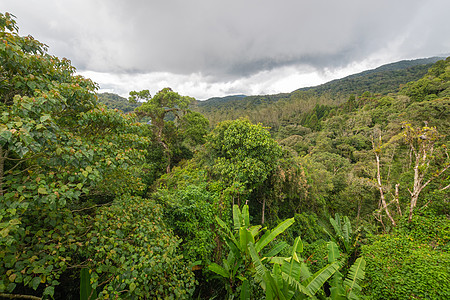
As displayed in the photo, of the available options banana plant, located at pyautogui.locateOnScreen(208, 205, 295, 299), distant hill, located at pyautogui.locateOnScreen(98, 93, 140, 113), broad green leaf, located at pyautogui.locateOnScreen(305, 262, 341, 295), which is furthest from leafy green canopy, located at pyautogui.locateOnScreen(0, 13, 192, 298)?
broad green leaf, located at pyautogui.locateOnScreen(305, 262, 341, 295)

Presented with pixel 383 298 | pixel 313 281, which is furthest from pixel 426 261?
pixel 313 281

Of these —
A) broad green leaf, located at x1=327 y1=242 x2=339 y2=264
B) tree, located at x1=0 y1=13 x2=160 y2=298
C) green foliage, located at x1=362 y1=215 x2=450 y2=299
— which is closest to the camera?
tree, located at x1=0 y1=13 x2=160 y2=298

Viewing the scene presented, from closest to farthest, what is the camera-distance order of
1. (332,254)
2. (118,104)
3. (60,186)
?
1. (60,186)
2. (332,254)
3. (118,104)

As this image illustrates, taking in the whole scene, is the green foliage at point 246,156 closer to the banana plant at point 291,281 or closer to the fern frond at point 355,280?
the banana plant at point 291,281

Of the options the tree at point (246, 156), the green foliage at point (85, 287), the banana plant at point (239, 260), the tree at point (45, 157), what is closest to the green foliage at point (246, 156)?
the tree at point (246, 156)

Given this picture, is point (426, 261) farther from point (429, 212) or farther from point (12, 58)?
point (12, 58)

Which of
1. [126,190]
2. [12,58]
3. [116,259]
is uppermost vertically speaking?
[12,58]

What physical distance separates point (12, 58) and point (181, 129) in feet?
38.2

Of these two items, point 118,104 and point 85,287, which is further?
point 118,104

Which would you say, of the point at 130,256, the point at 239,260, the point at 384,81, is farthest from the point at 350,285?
the point at 384,81

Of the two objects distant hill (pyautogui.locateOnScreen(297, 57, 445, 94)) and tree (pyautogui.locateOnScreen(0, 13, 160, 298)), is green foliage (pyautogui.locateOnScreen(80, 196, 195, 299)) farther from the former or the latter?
distant hill (pyautogui.locateOnScreen(297, 57, 445, 94))

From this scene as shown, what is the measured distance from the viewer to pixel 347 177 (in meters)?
14.5

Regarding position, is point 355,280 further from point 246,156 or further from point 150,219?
point 246,156

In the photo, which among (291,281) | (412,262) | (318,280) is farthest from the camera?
(412,262)
